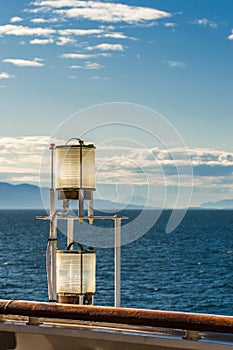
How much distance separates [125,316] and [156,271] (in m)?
35.6

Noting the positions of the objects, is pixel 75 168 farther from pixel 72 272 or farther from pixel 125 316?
pixel 125 316

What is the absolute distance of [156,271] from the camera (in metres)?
37.4

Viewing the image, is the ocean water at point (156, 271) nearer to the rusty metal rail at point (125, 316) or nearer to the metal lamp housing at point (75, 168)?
the metal lamp housing at point (75, 168)

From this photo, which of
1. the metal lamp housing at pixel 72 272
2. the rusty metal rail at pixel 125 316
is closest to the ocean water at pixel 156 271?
the metal lamp housing at pixel 72 272

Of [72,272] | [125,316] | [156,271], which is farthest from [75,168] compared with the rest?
[156,271]

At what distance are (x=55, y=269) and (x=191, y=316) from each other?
1.31 metres

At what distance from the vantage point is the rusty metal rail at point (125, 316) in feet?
6.61

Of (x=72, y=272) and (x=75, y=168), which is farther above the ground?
(x=75, y=168)

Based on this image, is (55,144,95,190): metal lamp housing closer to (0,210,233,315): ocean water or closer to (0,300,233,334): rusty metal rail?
(0,300,233,334): rusty metal rail

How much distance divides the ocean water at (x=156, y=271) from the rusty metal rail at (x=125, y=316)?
2551cm

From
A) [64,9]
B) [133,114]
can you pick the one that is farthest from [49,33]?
[133,114]

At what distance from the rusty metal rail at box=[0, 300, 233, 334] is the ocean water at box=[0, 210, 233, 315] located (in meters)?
25.5

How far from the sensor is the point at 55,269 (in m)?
3.28

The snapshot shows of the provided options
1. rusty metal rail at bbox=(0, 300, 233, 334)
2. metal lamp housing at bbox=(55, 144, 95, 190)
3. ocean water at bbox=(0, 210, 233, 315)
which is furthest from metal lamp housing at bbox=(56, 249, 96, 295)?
ocean water at bbox=(0, 210, 233, 315)
